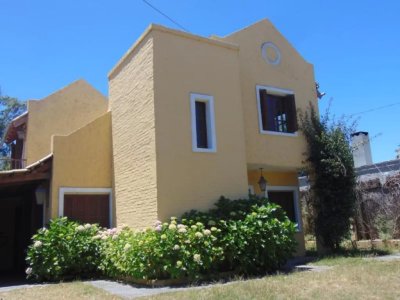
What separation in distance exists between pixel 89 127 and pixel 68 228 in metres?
3.35

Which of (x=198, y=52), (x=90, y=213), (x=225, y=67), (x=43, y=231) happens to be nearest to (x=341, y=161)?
(x=225, y=67)

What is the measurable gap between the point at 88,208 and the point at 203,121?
4.22m

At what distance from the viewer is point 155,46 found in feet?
Result: 36.0

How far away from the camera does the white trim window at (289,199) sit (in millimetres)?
14883

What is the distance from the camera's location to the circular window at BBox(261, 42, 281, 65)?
14.2 meters

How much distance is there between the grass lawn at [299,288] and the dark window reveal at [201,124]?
156 inches

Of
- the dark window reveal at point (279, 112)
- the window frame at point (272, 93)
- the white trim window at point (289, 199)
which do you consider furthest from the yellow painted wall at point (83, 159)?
the white trim window at point (289, 199)

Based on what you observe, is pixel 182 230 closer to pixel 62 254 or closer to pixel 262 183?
pixel 62 254

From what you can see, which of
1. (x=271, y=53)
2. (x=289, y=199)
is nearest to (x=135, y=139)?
(x=271, y=53)

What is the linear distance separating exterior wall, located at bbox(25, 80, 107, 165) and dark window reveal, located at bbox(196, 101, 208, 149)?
264 inches

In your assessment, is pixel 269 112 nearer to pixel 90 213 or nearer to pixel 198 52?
pixel 198 52

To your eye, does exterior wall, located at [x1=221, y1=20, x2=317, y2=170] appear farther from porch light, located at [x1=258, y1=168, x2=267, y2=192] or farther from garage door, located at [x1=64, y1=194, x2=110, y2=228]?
garage door, located at [x1=64, y1=194, x2=110, y2=228]

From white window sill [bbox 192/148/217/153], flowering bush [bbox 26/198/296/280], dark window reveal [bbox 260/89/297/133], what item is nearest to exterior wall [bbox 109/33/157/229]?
flowering bush [bbox 26/198/296/280]

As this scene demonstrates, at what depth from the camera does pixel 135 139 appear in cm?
1154
